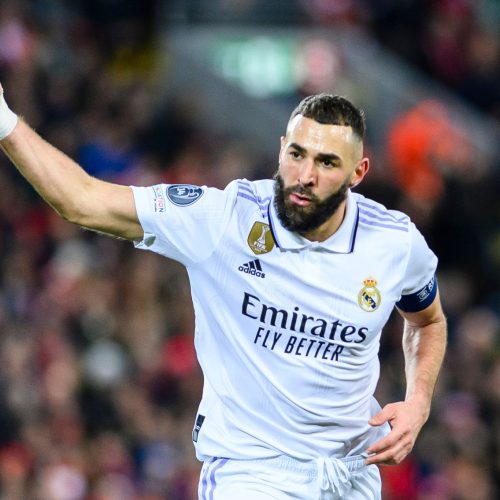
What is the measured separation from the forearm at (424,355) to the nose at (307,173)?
986 millimetres

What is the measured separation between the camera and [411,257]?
16.4 feet

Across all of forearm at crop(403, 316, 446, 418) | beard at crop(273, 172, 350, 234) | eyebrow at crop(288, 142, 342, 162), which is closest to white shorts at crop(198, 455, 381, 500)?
forearm at crop(403, 316, 446, 418)

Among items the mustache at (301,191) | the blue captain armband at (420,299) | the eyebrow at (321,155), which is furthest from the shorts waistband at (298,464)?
the eyebrow at (321,155)

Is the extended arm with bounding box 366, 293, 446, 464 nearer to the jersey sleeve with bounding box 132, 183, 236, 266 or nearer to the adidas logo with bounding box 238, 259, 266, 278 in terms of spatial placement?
the adidas logo with bounding box 238, 259, 266, 278

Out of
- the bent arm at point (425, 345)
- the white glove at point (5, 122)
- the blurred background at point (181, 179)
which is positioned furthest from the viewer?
the blurred background at point (181, 179)

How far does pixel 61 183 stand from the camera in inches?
170

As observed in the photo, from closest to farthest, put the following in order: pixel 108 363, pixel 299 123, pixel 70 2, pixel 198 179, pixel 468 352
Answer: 1. pixel 299 123
2. pixel 108 363
3. pixel 468 352
4. pixel 198 179
5. pixel 70 2

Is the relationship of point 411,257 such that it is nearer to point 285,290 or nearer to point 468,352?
point 285,290

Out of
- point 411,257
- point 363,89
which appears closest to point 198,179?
point 363,89

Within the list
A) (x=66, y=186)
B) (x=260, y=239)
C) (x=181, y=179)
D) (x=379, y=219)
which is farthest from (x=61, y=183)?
(x=181, y=179)

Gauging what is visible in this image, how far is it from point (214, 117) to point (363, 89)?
5.23 feet

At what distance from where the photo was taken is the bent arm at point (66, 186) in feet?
14.0

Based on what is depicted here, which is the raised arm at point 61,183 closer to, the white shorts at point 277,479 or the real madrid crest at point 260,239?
the real madrid crest at point 260,239

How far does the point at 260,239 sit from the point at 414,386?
3.00 feet
